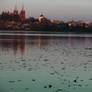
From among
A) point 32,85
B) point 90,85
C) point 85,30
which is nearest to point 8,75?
point 32,85

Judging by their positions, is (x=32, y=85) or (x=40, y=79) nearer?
(x=32, y=85)

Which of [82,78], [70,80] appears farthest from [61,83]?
[82,78]

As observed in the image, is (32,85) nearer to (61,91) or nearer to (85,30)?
(61,91)

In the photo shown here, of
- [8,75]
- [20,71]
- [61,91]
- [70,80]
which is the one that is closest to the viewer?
[61,91]

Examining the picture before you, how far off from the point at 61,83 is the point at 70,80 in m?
0.89

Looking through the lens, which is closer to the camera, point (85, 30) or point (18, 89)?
point (18, 89)

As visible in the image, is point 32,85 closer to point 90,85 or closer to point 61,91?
point 61,91

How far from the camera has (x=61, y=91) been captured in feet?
34.0

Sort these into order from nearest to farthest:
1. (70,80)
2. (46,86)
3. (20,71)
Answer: (46,86), (70,80), (20,71)

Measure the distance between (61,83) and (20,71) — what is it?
139 inches

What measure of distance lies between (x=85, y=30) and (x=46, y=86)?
18153 centimetres

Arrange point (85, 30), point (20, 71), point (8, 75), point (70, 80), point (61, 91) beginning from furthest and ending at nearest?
1. point (85, 30)
2. point (20, 71)
3. point (8, 75)
4. point (70, 80)
5. point (61, 91)

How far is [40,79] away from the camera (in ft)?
41.8

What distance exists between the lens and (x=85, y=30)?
623 feet
